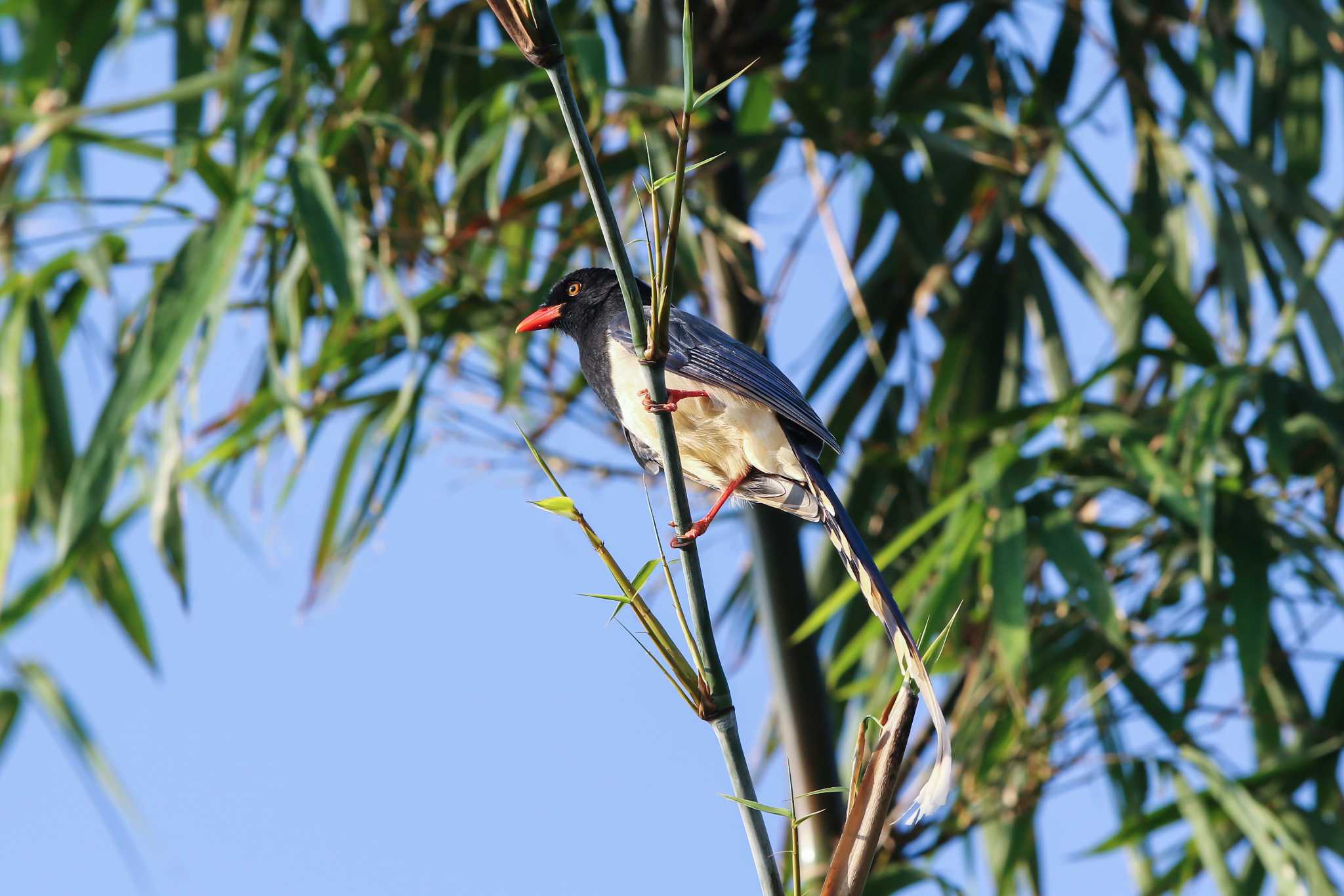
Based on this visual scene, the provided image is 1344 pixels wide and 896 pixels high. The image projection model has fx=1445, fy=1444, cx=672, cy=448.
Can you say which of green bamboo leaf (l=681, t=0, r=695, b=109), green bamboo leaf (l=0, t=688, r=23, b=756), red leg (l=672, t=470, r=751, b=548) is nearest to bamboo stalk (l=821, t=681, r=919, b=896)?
red leg (l=672, t=470, r=751, b=548)

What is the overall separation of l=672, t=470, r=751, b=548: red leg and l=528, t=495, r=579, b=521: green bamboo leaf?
0.31 feet

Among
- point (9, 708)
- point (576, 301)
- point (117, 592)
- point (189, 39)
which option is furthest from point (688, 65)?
point (9, 708)

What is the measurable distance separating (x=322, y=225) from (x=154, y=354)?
384 millimetres

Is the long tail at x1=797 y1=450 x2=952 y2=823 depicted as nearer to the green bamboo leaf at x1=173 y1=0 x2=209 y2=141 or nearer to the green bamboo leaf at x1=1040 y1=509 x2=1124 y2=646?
the green bamboo leaf at x1=1040 y1=509 x2=1124 y2=646

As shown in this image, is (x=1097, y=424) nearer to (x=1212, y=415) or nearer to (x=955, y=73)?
(x=1212, y=415)

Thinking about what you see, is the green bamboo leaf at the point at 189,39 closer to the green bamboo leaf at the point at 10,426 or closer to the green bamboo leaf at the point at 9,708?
the green bamboo leaf at the point at 10,426

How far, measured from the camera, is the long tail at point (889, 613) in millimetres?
1395

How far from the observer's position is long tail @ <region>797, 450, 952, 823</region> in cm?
139

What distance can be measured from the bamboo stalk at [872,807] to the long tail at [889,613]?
0.04 m

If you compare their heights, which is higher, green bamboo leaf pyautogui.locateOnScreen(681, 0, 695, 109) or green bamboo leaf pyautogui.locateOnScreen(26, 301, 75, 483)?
green bamboo leaf pyautogui.locateOnScreen(26, 301, 75, 483)

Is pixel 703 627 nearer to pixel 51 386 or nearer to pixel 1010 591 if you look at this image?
pixel 1010 591

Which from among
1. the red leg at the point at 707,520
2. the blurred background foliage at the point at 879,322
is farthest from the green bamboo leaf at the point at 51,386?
the red leg at the point at 707,520

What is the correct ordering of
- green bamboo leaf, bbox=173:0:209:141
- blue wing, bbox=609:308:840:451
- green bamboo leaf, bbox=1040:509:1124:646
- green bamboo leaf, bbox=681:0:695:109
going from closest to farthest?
green bamboo leaf, bbox=681:0:695:109 → blue wing, bbox=609:308:840:451 → green bamboo leaf, bbox=1040:509:1124:646 → green bamboo leaf, bbox=173:0:209:141

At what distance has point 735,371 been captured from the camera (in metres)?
2.00
